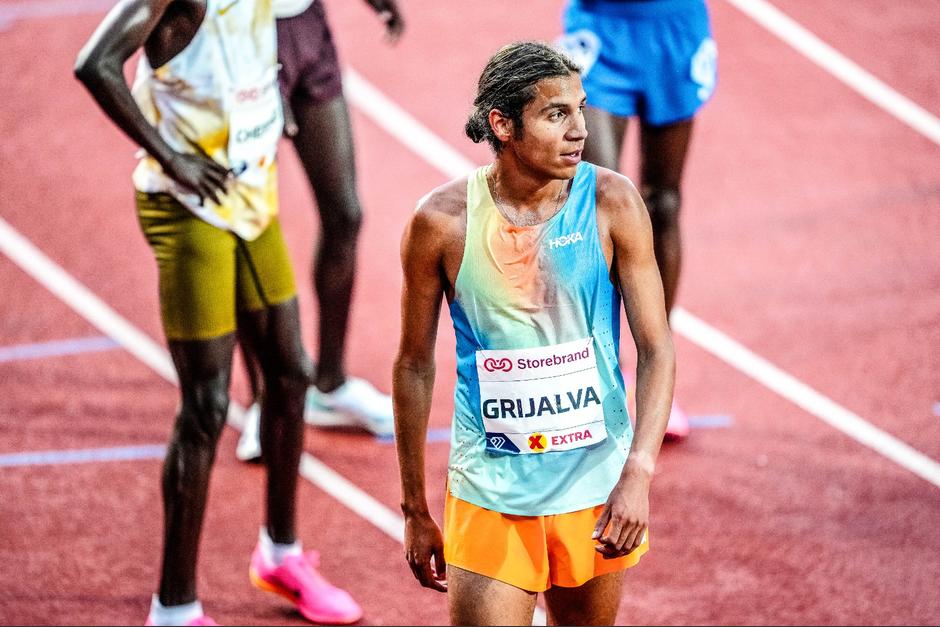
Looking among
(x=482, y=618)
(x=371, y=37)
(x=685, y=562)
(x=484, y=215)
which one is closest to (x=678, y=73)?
(x=685, y=562)

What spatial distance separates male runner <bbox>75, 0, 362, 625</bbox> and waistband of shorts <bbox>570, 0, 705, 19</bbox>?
57.1 inches

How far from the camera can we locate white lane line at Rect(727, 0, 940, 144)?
8.33 meters

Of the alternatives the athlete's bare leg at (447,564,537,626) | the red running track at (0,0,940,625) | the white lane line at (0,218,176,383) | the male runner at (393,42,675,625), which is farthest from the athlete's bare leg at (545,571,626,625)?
the white lane line at (0,218,176,383)

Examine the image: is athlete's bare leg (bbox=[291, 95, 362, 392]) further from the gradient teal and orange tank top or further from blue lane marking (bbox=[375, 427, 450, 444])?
the gradient teal and orange tank top

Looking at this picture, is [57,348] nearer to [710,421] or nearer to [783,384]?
[710,421]

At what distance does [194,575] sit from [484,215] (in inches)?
74.2

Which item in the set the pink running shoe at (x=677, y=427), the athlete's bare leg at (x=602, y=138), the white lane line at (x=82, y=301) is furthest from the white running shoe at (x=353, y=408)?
the athlete's bare leg at (x=602, y=138)

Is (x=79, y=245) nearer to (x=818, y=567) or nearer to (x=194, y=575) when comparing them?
(x=194, y=575)

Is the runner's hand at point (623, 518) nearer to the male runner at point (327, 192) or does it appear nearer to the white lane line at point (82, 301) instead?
the male runner at point (327, 192)

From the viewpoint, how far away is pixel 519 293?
3.20 meters

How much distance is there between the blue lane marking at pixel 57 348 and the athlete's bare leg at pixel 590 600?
3896 mm

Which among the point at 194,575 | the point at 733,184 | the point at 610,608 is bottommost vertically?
the point at 733,184

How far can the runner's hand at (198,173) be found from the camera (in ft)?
13.7

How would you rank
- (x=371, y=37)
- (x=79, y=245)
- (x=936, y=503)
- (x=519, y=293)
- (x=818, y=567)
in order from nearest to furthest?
(x=519, y=293)
(x=818, y=567)
(x=936, y=503)
(x=79, y=245)
(x=371, y=37)
